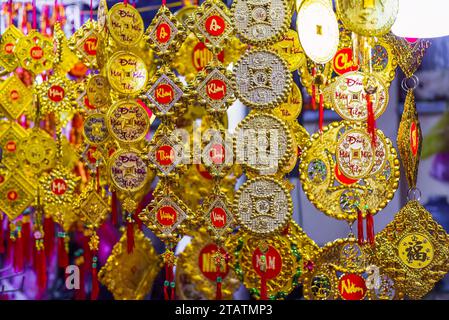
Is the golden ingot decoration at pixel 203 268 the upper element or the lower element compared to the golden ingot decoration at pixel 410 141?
lower

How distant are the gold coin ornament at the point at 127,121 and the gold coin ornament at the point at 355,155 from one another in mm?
701

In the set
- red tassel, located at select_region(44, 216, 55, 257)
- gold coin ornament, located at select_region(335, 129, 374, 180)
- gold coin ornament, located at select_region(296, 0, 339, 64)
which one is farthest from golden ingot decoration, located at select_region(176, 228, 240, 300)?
gold coin ornament, located at select_region(296, 0, 339, 64)

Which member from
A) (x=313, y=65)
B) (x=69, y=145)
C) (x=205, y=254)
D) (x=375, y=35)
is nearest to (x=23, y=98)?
(x=69, y=145)

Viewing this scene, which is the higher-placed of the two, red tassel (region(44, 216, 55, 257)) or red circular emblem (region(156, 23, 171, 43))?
red circular emblem (region(156, 23, 171, 43))

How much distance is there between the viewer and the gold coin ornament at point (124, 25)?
9.07 feet

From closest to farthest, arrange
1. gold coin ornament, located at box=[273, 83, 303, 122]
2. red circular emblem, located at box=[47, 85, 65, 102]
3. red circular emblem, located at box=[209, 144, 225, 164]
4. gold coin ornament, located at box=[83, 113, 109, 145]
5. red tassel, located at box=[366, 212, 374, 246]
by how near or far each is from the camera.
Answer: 1. red tassel, located at box=[366, 212, 374, 246]
2. red circular emblem, located at box=[209, 144, 225, 164]
3. gold coin ornament, located at box=[273, 83, 303, 122]
4. gold coin ornament, located at box=[83, 113, 109, 145]
5. red circular emblem, located at box=[47, 85, 65, 102]

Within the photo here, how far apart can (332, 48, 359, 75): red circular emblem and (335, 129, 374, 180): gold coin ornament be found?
0.84 ft

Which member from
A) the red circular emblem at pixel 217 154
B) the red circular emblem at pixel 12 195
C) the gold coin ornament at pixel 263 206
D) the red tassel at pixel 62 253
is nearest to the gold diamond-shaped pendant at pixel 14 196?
the red circular emblem at pixel 12 195

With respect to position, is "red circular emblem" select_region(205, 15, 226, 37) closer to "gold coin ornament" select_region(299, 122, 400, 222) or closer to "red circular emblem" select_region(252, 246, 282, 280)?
"gold coin ornament" select_region(299, 122, 400, 222)

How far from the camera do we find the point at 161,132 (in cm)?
273

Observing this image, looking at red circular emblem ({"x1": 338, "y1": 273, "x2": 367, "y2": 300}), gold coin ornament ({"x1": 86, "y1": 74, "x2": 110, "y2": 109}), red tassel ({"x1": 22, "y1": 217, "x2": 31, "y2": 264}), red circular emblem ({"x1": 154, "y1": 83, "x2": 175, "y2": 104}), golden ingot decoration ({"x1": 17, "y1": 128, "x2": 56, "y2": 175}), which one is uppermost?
gold coin ornament ({"x1": 86, "y1": 74, "x2": 110, "y2": 109})

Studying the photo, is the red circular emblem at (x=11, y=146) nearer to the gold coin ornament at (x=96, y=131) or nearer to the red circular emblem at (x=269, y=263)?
the gold coin ornament at (x=96, y=131)

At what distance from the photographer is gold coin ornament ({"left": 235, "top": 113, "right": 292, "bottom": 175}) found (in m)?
2.65
